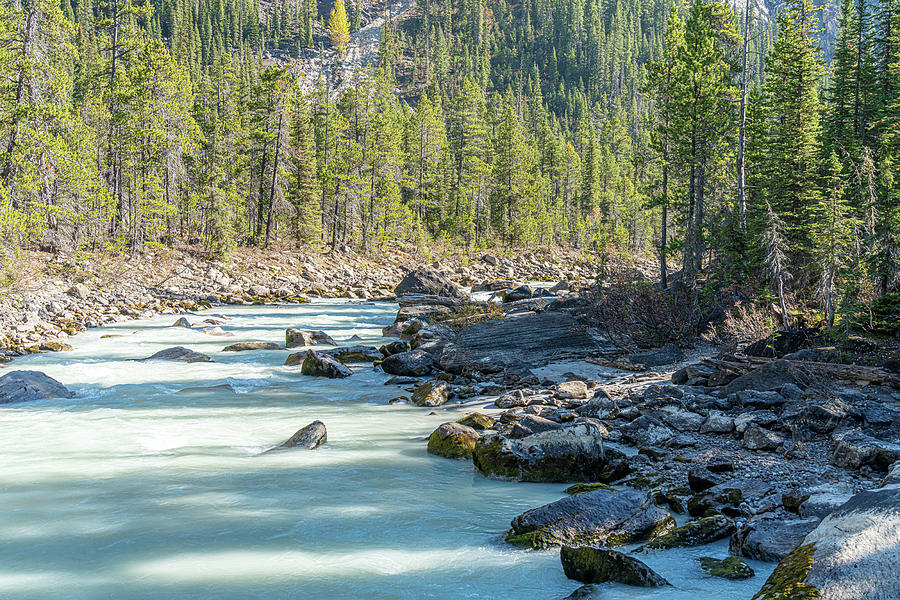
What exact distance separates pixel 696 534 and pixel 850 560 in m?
2.40

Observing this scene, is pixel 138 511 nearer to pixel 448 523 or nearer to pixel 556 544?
pixel 448 523

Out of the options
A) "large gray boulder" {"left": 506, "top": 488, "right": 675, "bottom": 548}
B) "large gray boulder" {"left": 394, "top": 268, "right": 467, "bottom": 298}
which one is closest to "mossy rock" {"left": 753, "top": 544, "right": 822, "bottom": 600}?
"large gray boulder" {"left": 506, "top": 488, "right": 675, "bottom": 548}

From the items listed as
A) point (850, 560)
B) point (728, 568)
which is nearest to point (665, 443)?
point (728, 568)

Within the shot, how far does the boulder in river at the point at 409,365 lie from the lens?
634 inches

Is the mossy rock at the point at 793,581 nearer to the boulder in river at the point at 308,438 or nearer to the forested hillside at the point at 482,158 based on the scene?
the boulder in river at the point at 308,438

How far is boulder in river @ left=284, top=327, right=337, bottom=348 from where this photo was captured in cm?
2023

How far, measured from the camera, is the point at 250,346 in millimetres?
19438

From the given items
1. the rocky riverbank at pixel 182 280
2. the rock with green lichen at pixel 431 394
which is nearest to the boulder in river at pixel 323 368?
the rock with green lichen at pixel 431 394

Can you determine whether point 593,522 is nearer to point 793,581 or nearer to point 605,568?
point 605,568

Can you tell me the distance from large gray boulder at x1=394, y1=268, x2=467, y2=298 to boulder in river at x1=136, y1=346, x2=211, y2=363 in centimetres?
1778

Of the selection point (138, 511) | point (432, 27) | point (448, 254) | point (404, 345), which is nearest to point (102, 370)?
point (404, 345)

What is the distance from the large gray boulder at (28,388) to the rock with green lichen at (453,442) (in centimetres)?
864

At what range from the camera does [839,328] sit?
12.1 m

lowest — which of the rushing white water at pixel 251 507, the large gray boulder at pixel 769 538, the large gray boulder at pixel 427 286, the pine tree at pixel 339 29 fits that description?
the rushing white water at pixel 251 507
